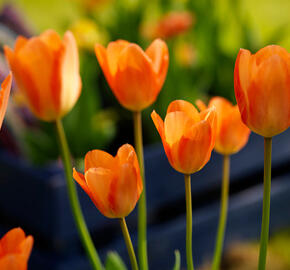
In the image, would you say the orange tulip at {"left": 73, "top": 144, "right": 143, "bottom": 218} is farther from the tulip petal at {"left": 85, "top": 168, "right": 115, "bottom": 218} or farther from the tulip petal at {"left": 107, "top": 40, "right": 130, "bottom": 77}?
the tulip petal at {"left": 107, "top": 40, "right": 130, "bottom": 77}

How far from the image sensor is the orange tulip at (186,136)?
1.35ft

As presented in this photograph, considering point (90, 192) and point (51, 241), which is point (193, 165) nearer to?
point (90, 192)

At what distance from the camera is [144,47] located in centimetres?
158

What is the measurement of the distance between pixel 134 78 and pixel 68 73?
8 centimetres

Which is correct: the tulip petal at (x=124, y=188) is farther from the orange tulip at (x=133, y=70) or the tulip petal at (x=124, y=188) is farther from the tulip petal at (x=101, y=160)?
the orange tulip at (x=133, y=70)

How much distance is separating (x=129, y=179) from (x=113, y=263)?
0.20 metres

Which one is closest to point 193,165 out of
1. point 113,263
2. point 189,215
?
point 189,215

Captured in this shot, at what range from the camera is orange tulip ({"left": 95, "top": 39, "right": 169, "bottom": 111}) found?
0.52m

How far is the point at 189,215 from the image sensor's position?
0.42 metres

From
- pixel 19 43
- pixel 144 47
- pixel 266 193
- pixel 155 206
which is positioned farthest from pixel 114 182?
pixel 144 47

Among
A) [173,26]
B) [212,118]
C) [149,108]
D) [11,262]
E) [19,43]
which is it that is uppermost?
[173,26]

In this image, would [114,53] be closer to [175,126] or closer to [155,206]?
[175,126]

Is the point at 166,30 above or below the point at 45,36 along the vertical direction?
above

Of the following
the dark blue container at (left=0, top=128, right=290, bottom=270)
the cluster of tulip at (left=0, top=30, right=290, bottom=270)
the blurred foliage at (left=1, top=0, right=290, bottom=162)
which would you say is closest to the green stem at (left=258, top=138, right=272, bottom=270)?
the cluster of tulip at (left=0, top=30, right=290, bottom=270)
